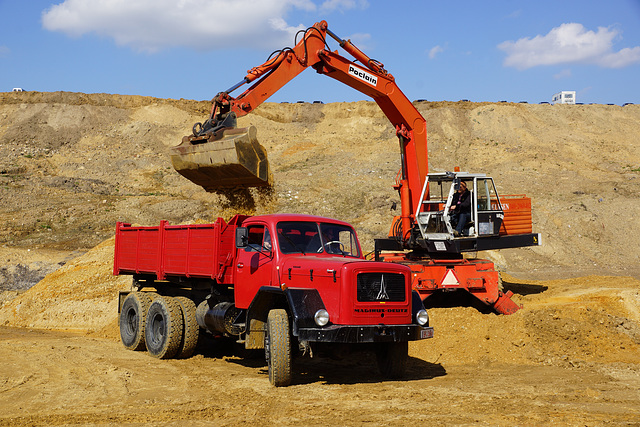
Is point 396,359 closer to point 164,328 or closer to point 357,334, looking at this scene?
point 357,334

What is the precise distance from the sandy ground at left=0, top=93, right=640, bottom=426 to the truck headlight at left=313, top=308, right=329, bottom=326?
932mm

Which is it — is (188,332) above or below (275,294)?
below

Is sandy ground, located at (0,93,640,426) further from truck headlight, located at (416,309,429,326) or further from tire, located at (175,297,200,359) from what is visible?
truck headlight, located at (416,309,429,326)

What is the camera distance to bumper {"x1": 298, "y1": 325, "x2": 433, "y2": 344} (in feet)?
24.6

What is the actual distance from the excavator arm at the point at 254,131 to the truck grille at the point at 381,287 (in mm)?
3960

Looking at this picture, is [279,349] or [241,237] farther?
[241,237]

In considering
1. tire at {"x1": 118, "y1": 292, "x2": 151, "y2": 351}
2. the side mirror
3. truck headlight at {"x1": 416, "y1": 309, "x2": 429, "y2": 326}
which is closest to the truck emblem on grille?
truck headlight at {"x1": 416, "y1": 309, "x2": 429, "y2": 326}

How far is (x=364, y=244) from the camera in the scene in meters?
25.6

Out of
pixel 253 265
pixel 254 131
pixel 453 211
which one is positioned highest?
pixel 254 131

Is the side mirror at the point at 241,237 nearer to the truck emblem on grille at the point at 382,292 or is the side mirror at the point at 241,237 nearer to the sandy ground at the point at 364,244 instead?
the sandy ground at the point at 364,244

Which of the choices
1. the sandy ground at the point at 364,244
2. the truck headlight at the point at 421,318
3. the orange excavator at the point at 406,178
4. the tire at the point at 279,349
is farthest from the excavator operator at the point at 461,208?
the tire at the point at 279,349

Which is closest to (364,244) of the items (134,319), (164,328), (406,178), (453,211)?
(406,178)

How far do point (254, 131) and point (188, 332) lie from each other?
151 inches

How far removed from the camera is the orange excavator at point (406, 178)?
36.7ft
